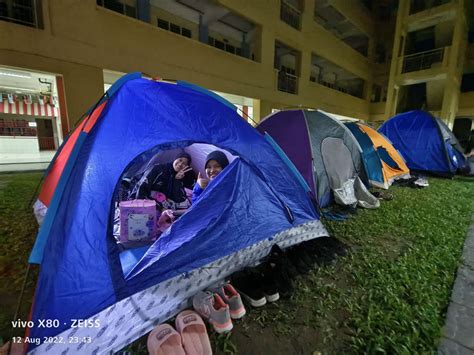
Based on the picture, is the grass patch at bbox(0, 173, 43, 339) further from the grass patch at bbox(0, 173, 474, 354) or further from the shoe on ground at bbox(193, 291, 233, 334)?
the shoe on ground at bbox(193, 291, 233, 334)

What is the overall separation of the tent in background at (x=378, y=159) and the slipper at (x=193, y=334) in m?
3.62

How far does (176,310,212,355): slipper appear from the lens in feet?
3.67

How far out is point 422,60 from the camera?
11594 millimetres

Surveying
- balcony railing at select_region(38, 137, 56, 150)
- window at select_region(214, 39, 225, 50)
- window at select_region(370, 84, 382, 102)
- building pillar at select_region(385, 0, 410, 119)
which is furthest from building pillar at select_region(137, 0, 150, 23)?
window at select_region(370, 84, 382, 102)

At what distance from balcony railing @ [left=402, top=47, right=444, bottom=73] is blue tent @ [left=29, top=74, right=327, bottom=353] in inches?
549

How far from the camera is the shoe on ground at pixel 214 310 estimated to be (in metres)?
1.26

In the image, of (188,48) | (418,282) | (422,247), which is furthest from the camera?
(188,48)

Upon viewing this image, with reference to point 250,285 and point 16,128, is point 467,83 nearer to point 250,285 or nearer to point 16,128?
point 250,285

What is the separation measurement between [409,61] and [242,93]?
9820 mm

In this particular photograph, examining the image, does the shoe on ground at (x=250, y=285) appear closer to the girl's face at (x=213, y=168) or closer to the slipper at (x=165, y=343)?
the slipper at (x=165, y=343)

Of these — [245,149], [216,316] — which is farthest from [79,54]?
[216,316]

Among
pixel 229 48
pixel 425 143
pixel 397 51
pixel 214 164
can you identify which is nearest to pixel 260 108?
pixel 229 48

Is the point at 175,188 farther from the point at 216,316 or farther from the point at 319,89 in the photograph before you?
the point at 319,89

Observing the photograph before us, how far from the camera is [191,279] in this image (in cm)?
146
